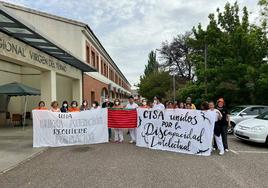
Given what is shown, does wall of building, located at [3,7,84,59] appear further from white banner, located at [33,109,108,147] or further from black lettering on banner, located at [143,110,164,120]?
black lettering on banner, located at [143,110,164,120]

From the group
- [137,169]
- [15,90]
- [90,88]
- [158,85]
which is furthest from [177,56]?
[137,169]

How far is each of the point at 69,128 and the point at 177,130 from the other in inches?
157

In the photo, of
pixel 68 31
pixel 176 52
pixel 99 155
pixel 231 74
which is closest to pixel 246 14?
pixel 231 74

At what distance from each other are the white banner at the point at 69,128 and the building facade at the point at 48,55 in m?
2.67

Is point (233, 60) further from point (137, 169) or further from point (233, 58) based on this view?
point (137, 169)

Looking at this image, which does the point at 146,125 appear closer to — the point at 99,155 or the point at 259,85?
the point at 99,155

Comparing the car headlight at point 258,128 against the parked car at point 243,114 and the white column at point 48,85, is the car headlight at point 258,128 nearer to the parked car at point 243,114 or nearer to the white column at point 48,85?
the parked car at point 243,114

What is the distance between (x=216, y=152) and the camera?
31.7 ft

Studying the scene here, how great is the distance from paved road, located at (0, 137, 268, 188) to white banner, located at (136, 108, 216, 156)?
1.69 ft

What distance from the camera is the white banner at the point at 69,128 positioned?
35.8 feet

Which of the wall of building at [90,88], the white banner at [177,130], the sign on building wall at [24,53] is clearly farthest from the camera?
the wall of building at [90,88]

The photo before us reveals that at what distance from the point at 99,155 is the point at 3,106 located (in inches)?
559

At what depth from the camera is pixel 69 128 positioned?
36.6 feet

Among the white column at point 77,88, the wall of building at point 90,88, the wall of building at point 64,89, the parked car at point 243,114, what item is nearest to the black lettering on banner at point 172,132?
the parked car at point 243,114
